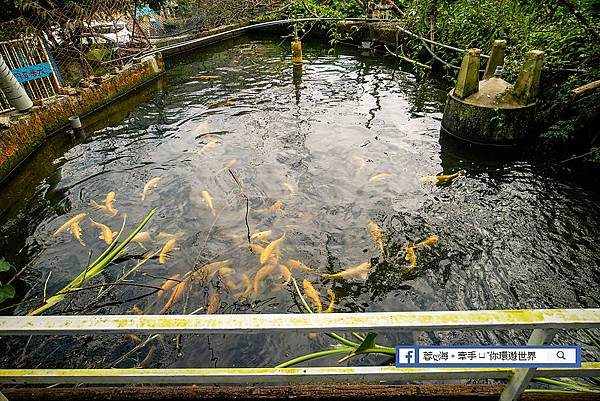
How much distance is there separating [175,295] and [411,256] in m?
3.30

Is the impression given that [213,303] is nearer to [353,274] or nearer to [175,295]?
[175,295]

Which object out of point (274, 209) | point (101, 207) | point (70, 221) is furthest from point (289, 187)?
point (70, 221)

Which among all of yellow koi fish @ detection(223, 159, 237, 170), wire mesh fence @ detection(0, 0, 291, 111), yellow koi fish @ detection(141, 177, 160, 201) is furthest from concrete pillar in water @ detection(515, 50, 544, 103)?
wire mesh fence @ detection(0, 0, 291, 111)

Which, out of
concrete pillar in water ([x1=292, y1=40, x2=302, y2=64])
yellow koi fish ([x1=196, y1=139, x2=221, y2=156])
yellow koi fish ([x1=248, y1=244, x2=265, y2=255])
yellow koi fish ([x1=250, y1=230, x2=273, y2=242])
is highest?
concrete pillar in water ([x1=292, y1=40, x2=302, y2=64])

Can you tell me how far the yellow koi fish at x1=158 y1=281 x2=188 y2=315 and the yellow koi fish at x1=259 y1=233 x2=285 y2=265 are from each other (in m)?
1.10

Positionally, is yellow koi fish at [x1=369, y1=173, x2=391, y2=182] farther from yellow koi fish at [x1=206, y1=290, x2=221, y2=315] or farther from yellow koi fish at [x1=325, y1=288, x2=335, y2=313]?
yellow koi fish at [x1=206, y1=290, x2=221, y2=315]

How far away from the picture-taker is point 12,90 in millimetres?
7828

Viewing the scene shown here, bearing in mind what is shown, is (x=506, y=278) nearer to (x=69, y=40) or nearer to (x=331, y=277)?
(x=331, y=277)

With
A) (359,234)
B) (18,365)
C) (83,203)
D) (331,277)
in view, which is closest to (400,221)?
(359,234)

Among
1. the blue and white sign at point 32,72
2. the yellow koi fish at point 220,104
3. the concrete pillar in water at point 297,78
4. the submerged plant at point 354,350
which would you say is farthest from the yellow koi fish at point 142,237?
the concrete pillar in water at point 297,78

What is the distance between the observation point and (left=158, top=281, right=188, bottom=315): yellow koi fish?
15.0ft

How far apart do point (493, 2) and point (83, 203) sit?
1093 cm

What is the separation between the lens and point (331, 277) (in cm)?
495

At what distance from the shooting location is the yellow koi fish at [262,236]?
5.65 m
